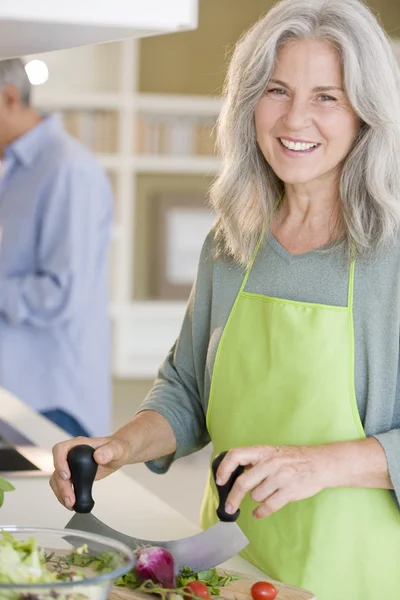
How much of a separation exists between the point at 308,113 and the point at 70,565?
0.78 m

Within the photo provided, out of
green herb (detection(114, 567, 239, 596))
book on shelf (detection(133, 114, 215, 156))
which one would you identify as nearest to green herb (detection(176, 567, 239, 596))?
green herb (detection(114, 567, 239, 596))

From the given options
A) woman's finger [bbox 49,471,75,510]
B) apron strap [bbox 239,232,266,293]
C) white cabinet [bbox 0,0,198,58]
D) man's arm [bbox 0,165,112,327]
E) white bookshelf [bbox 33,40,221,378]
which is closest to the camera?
white cabinet [bbox 0,0,198,58]

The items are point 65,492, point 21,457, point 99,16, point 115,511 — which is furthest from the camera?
point 21,457

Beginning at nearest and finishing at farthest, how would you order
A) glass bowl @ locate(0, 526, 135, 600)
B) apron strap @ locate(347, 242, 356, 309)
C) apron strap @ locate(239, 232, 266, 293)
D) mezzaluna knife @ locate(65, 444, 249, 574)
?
glass bowl @ locate(0, 526, 135, 600), mezzaluna knife @ locate(65, 444, 249, 574), apron strap @ locate(347, 242, 356, 309), apron strap @ locate(239, 232, 266, 293)

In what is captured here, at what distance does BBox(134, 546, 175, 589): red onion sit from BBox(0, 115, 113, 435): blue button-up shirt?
1.99m

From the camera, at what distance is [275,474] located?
4.37 feet

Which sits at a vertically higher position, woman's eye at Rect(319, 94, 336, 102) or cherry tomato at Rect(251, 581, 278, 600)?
woman's eye at Rect(319, 94, 336, 102)

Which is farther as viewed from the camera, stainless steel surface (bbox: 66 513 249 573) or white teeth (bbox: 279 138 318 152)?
white teeth (bbox: 279 138 318 152)

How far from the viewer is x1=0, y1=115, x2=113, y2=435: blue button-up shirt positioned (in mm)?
3213

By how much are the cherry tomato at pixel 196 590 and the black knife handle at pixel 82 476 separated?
198 millimetres

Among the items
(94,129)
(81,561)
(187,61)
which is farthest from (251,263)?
(187,61)

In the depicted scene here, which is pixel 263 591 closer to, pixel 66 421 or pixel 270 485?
pixel 270 485

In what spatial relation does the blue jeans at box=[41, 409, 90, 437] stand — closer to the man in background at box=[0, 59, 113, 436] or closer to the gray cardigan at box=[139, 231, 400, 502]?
the man in background at box=[0, 59, 113, 436]

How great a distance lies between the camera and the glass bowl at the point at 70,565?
961mm
